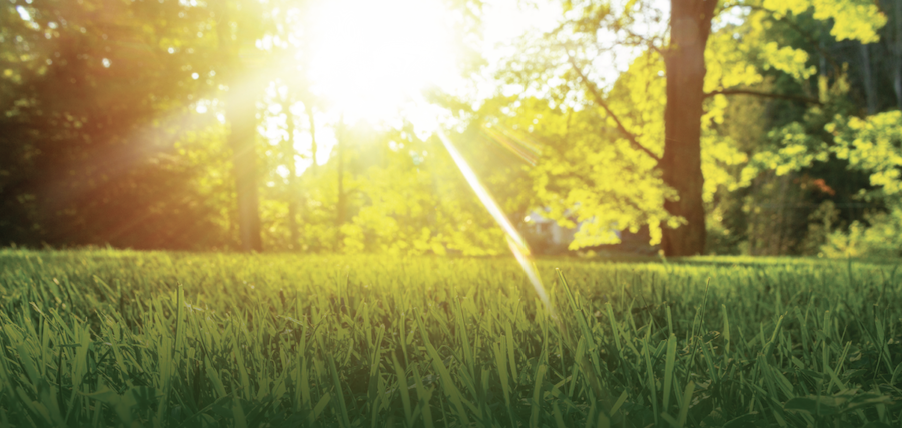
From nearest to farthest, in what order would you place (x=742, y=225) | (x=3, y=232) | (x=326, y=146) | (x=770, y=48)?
(x=770, y=48)
(x=3, y=232)
(x=326, y=146)
(x=742, y=225)

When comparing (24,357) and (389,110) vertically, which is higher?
(389,110)

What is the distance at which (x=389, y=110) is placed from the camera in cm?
833

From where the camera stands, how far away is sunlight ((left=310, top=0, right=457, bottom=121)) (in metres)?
7.46

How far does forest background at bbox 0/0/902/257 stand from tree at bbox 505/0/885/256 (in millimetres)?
46

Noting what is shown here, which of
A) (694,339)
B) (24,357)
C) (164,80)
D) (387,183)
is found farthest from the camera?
(387,183)

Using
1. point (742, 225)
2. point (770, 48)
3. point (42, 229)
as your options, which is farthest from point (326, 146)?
point (742, 225)

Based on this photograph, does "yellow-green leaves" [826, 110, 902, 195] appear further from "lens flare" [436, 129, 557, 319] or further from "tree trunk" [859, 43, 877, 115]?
"tree trunk" [859, 43, 877, 115]

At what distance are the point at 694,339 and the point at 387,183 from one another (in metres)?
12.0

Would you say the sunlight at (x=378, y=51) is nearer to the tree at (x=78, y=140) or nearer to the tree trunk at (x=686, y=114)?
the tree trunk at (x=686, y=114)

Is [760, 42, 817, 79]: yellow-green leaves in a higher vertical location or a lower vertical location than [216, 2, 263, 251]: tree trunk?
higher

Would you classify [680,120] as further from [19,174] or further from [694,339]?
[19,174]

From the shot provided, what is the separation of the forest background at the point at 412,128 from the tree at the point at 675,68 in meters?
0.05

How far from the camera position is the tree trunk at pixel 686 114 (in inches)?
335

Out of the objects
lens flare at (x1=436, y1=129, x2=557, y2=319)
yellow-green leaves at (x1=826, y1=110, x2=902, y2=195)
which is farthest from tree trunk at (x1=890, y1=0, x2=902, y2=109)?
lens flare at (x1=436, y1=129, x2=557, y2=319)
